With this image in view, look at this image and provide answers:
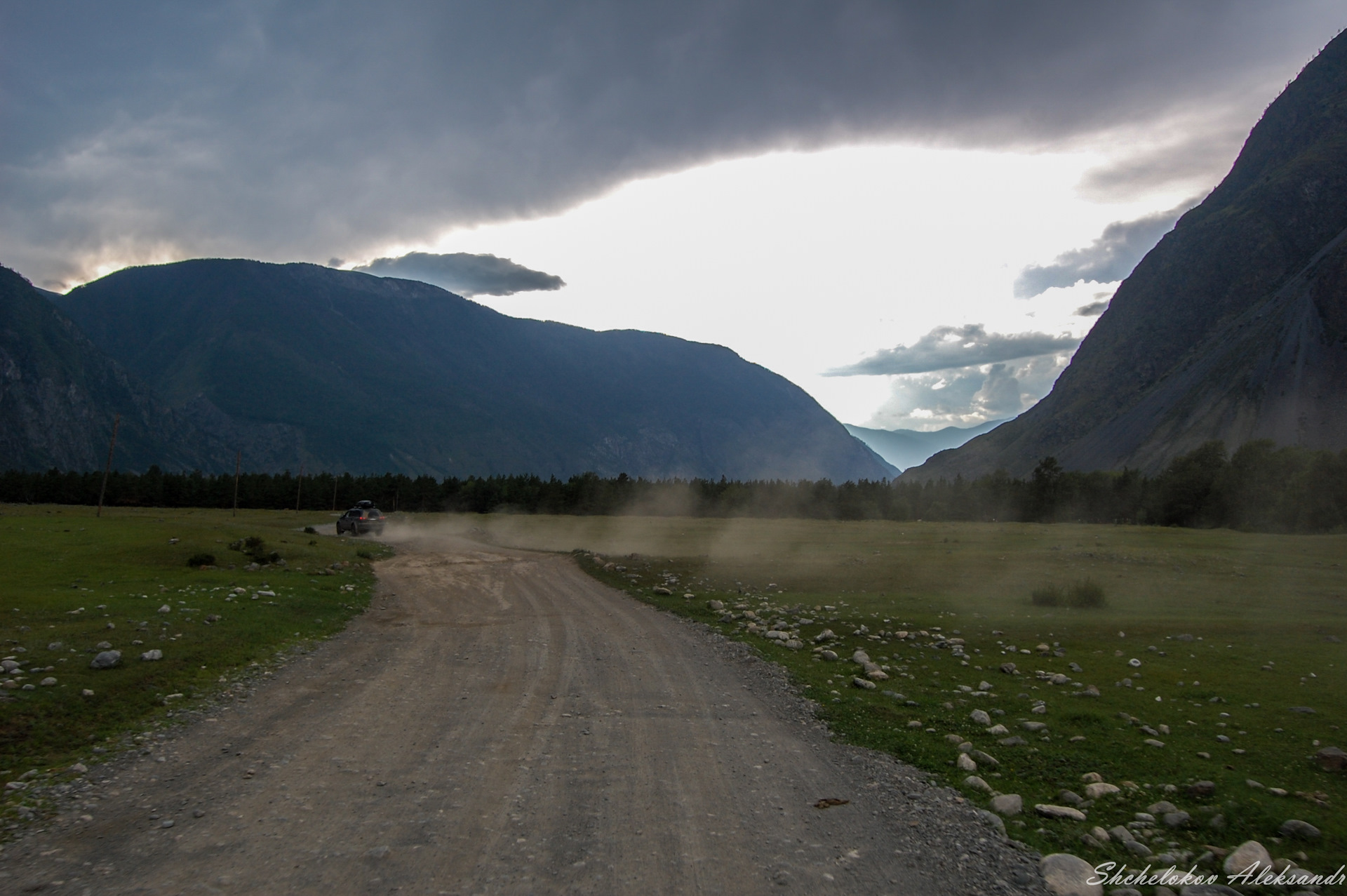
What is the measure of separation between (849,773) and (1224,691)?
328 inches

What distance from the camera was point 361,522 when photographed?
55250 millimetres

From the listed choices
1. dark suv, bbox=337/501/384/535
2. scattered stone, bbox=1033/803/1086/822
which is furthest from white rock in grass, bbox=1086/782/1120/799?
dark suv, bbox=337/501/384/535

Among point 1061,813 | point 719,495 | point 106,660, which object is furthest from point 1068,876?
point 719,495

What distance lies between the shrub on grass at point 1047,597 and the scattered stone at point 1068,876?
61.4 ft

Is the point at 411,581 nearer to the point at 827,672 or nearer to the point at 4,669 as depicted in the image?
the point at 4,669

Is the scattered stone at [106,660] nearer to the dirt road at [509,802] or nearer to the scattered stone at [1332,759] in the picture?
the dirt road at [509,802]

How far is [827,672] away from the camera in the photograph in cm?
1424

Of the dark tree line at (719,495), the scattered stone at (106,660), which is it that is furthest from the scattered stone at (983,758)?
the dark tree line at (719,495)

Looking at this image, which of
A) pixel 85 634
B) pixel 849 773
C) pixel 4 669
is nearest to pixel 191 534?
pixel 85 634

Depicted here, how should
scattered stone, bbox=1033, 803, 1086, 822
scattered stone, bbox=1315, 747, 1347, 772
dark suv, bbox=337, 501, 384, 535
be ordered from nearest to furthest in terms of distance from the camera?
scattered stone, bbox=1033, 803, 1086, 822 < scattered stone, bbox=1315, 747, 1347, 772 < dark suv, bbox=337, 501, 384, 535

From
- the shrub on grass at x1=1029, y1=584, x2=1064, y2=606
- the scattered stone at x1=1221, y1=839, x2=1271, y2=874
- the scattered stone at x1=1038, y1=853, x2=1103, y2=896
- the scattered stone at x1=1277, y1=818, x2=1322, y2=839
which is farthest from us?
the shrub on grass at x1=1029, y1=584, x2=1064, y2=606

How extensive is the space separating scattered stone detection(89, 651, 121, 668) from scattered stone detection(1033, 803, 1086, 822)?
14.0m

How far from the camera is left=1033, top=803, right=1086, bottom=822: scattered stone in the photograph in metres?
7.61

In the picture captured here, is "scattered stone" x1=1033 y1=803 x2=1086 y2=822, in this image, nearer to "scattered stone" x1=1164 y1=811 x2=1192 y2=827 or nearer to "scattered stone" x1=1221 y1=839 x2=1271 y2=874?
"scattered stone" x1=1164 y1=811 x2=1192 y2=827
